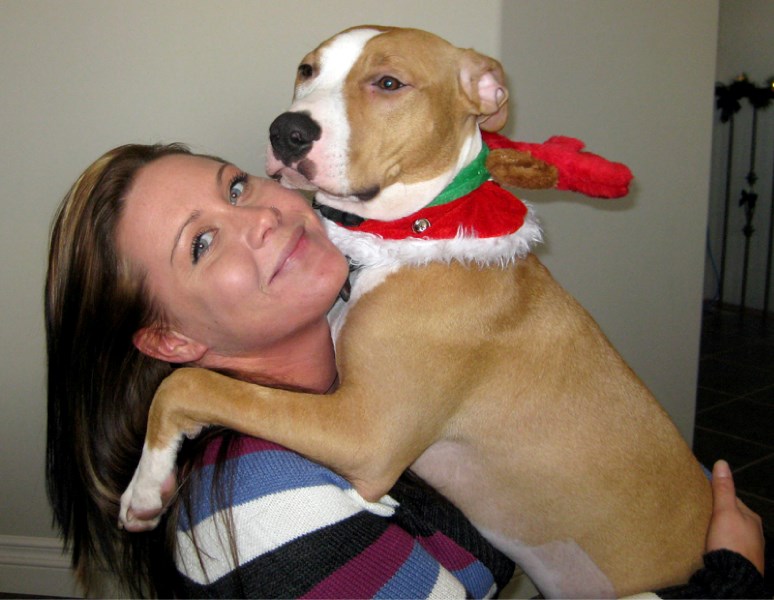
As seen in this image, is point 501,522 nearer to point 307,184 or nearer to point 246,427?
point 246,427

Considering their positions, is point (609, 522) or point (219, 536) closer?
point (219, 536)

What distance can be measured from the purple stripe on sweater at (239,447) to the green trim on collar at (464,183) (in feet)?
2.34

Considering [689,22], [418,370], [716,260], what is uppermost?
[689,22]

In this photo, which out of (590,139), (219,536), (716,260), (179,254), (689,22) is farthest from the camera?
(716,260)

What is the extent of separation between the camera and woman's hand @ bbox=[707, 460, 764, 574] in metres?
1.59

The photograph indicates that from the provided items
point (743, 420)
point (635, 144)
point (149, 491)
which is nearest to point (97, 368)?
point (149, 491)

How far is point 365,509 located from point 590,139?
2257mm

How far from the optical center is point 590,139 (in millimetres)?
3080

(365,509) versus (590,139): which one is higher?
(590,139)

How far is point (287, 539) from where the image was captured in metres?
1.25

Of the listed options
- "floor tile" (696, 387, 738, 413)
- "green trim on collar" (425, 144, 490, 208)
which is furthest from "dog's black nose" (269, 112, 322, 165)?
"floor tile" (696, 387, 738, 413)

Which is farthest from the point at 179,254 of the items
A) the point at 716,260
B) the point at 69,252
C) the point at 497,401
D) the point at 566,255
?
the point at 716,260

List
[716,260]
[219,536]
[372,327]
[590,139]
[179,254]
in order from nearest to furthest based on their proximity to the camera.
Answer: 1. [219,536]
2. [179,254]
3. [372,327]
4. [590,139]
5. [716,260]

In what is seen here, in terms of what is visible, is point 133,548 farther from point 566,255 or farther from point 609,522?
point 566,255
